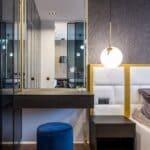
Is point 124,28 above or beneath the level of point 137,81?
above

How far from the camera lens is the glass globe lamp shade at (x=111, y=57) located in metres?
3.61

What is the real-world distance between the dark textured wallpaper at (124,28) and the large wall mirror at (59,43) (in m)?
0.16

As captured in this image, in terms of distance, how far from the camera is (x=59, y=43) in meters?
3.89

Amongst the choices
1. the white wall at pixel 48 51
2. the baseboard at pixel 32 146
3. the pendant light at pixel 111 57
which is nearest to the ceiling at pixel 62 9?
the white wall at pixel 48 51

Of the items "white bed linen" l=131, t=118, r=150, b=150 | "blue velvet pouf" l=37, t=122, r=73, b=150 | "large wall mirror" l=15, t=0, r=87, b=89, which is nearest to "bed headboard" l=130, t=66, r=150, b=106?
"white bed linen" l=131, t=118, r=150, b=150

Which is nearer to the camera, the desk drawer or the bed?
the desk drawer

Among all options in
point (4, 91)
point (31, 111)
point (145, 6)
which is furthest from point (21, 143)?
point (145, 6)

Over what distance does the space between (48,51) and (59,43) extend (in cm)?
22

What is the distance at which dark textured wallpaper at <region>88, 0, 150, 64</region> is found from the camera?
3.93 metres

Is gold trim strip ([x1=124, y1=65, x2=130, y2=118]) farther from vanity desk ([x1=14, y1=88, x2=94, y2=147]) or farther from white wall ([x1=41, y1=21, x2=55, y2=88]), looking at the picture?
white wall ([x1=41, y1=21, x2=55, y2=88])

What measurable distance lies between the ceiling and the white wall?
14 centimetres

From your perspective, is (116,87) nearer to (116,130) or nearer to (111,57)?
(111,57)

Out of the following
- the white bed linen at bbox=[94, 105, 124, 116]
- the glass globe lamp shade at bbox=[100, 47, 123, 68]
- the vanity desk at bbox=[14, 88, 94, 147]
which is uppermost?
the glass globe lamp shade at bbox=[100, 47, 123, 68]

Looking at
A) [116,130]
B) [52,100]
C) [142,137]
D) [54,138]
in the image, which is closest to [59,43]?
[52,100]
